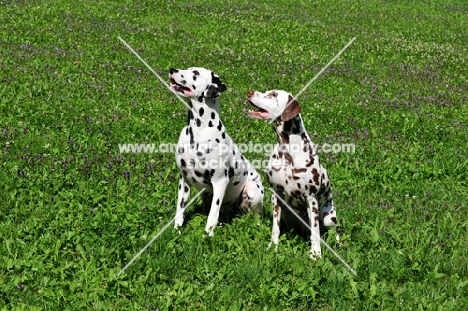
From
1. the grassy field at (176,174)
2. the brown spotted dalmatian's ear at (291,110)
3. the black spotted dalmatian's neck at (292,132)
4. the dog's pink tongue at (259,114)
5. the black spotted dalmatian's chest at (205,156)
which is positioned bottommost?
the grassy field at (176,174)

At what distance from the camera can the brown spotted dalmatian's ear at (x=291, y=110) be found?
20.7 ft

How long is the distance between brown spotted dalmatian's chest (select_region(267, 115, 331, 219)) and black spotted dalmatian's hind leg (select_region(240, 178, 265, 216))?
3.22 ft

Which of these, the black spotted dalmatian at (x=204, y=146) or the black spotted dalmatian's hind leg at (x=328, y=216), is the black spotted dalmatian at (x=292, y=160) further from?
the black spotted dalmatian at (x=204, y=146)

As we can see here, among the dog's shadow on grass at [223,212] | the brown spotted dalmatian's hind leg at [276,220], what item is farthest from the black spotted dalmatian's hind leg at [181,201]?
the brown spotted dalmatian's hind leg at [276,220]

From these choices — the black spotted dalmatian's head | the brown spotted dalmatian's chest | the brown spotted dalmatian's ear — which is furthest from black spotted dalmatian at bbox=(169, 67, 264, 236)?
the brown spotted dalmatian's ear

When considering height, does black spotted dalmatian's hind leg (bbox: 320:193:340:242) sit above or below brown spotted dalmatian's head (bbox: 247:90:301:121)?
below

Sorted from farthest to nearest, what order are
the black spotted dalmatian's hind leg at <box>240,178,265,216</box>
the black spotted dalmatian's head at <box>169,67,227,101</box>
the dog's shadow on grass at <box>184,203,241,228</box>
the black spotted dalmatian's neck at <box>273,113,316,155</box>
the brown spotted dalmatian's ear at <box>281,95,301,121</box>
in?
the dog's shadow on grass at <box>184,203,241,228</box>, the black spotted dalmatian's hind leg at <box>240,178,265,216</box>, the black spotted dalmatian's head at <box>169,67,227,101</box>, the black spotted dalmatian's neck at <box>273,113,316,155</box>, the brown spotted dalmatian's ear at <box>281,95,301,121</box>

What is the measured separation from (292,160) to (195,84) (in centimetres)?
153

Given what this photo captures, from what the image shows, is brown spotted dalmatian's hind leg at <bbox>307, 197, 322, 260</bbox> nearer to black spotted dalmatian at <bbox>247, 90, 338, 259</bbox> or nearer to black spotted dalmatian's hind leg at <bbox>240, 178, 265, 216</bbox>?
black spotted dalmatian at <bbox>247, 90, 338, 259</bbox>

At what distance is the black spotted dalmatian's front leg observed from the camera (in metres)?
7.12

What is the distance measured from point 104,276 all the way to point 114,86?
313 inches

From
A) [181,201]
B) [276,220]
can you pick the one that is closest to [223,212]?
[181,201]

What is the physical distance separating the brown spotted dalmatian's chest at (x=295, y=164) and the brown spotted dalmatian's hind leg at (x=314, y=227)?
3.8 inches

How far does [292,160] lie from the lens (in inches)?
261
